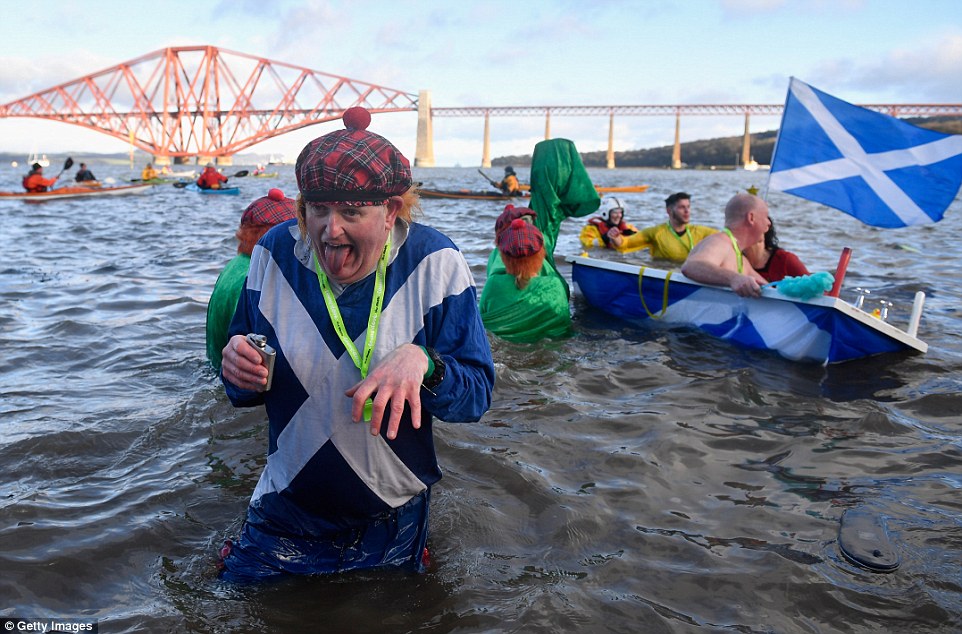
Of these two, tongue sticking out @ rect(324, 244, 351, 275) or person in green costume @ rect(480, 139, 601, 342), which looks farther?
person in green costume @ rect(480, 139, 601, 342)

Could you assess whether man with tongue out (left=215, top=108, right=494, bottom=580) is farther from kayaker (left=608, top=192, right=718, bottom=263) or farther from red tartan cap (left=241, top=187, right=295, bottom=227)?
kayaker (left=608, top=192, right=718, bottom=263)

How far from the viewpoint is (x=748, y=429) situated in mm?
4543

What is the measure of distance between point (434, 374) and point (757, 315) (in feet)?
15.3

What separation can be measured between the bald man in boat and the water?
0.64 m

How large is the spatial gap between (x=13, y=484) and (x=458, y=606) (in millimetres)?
2439

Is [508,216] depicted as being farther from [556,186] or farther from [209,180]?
[209,180]

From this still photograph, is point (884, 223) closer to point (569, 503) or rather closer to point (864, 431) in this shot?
point (864, 431)

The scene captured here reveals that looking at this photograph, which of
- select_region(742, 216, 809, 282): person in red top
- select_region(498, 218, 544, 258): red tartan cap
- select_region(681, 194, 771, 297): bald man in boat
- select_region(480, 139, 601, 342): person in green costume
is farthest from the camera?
select_region(742, 216, 809, 282): person in red top

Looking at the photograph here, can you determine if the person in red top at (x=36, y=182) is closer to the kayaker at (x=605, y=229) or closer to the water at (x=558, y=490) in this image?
the water at (x=558, y=490)

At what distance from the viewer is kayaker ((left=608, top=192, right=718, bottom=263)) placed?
9984mm

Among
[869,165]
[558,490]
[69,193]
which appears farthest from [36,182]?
[558,490]

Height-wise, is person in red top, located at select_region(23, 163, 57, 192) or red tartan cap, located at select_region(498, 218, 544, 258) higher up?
person in red top, located at select_region(23, 163, 57, 192)

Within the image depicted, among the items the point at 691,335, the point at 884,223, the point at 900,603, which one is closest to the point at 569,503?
the point at 900,603

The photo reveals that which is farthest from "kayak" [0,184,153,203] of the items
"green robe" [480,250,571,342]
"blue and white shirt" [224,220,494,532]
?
"blue and white shirt" [224,220,494,532]
